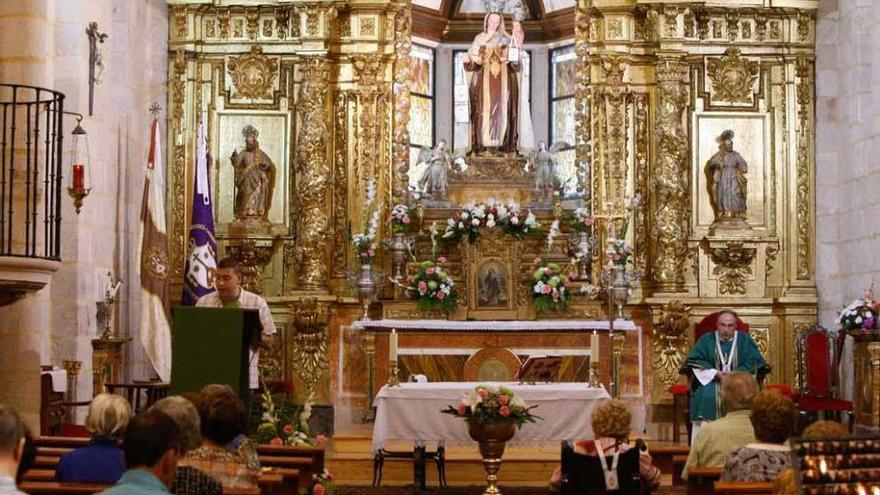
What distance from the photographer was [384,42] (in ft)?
61.7

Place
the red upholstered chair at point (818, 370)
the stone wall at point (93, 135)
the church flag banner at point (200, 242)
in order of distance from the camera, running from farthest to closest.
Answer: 1. the red upholstered chair at point (818, 370)
2. the church flag banner at point (200, 242)
3. the stone wall at point (93, 135)

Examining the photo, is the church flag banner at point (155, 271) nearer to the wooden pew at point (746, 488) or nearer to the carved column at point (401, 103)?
the carved column at point (401, 103)

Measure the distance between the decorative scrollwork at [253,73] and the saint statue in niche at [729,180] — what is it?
214 inches

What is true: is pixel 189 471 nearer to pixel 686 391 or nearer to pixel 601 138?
pixel 686 391

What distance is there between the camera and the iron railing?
11969 millimetres

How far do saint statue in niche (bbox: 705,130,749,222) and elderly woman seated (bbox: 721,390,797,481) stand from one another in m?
10.9

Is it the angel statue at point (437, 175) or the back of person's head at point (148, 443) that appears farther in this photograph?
the angel statue at point (437, 175)

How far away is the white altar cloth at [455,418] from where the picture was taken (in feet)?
44.4

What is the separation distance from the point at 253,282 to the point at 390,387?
16.0ft

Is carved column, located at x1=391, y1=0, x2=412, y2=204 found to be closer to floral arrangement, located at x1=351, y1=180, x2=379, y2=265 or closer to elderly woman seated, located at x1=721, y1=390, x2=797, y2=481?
floral arrangement, located at x1=351, y1=180, x2=379, y2=265

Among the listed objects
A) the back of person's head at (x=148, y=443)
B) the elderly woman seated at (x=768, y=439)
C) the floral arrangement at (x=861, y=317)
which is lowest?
the elderly woman seated at (x=768, y=439)

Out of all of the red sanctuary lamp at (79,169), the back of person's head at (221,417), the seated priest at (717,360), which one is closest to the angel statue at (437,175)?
the red sanctuary lamp at (79,169)

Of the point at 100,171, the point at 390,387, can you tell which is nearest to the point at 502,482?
the point at 390,387

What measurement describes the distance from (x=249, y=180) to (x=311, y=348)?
2119 millimetres
